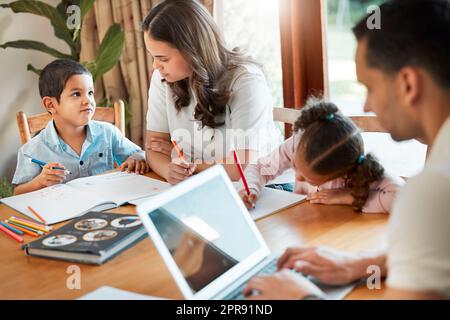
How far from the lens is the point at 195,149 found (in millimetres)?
1992

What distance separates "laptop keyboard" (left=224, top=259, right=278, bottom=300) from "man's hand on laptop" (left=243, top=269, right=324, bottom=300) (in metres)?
0.02

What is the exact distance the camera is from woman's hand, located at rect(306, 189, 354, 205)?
56.6 inches

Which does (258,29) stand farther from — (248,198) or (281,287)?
(281,287)

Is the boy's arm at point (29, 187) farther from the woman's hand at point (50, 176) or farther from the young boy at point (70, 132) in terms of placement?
the young boy at point (70, 132)

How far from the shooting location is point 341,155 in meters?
1.39

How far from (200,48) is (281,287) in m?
1.11

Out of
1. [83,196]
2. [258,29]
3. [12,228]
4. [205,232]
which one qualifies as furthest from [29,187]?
[258,29]

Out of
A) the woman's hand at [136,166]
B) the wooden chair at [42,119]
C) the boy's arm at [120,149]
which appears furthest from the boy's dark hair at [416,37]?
the wooden chair at [42,119]

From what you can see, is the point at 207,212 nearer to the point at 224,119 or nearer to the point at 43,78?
the point at 224,119

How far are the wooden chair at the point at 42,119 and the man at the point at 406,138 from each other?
1.49m

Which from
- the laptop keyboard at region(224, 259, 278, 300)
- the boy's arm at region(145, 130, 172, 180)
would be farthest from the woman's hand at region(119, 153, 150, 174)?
the laptop keyboard at region(224, 259, 278, 300)

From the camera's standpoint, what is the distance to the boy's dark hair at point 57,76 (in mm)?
2068

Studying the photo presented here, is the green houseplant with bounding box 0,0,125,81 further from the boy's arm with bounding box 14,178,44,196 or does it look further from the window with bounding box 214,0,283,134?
the boy's arm with bounding box 14,178,44,196

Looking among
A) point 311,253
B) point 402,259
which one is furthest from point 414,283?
point 311,253
